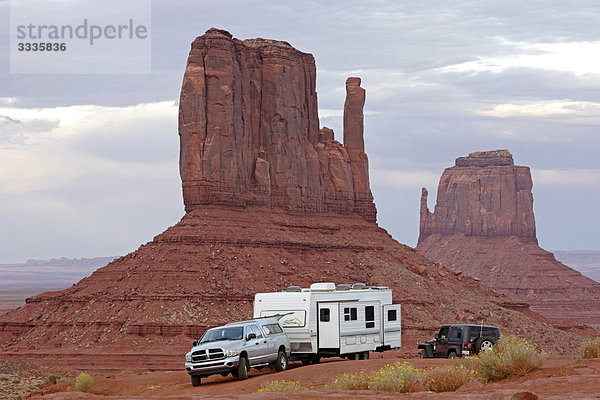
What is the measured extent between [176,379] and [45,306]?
4311 cm

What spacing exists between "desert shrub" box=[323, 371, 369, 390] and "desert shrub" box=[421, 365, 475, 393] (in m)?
1.57

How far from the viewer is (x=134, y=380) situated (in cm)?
3775

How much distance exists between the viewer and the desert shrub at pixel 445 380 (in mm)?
26641

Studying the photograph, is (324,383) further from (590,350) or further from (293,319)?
(590,350)

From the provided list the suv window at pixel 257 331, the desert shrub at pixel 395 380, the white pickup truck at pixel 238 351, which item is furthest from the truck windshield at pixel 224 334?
the desert shrub at pixel 395 380

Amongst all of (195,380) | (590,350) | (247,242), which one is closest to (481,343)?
(590,350)

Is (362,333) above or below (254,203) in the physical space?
below

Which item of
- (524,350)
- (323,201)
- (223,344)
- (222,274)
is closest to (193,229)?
(222,274)

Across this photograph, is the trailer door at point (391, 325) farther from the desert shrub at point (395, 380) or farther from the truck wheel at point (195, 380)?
the desert shrub at point (395, 380)

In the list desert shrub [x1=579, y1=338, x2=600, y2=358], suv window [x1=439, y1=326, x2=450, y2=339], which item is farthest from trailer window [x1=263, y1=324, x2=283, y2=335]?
desert shrub [x1=579, y1=338, x2=600, y2=358]

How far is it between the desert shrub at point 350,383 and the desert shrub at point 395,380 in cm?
21

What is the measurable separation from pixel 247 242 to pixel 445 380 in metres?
54.3

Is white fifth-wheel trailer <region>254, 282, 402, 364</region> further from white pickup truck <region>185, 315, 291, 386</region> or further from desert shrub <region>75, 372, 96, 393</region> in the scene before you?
desert shrub <region>75, 372, 96, 393</region>

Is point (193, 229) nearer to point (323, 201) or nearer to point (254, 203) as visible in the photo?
point (254, 203)
